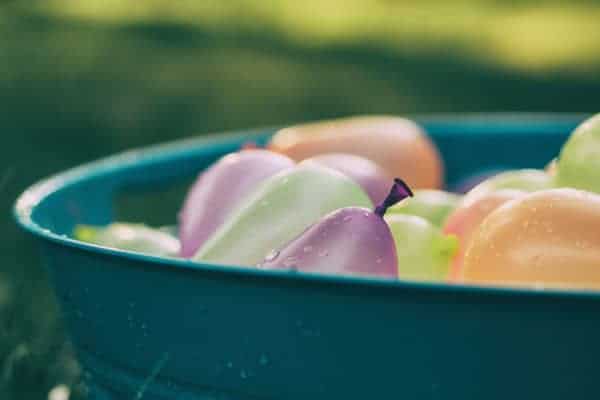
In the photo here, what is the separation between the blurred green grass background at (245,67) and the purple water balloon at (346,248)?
1.24 metres

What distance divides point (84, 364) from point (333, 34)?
3.41 metres

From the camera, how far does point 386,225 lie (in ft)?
3.47

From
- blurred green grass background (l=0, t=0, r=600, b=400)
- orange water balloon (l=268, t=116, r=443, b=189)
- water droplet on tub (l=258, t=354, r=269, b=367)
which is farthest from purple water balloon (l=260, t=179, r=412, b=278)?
blurred green grass background (l=0, t=0, r=600, b=400)

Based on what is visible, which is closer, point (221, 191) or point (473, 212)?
point (473, 212)

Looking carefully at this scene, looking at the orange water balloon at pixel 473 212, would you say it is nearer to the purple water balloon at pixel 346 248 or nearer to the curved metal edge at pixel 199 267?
the purple water balloon at pixel 346 248

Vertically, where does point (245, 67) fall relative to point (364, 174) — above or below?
below

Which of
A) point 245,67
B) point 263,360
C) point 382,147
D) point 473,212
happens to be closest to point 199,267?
point 263,360

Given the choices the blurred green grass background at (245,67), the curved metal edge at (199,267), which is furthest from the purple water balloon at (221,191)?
the blurred green grass background at (245,67)

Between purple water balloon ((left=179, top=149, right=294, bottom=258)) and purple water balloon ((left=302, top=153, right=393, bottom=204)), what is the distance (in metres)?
0.05

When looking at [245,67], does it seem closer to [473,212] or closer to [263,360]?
[473,212]

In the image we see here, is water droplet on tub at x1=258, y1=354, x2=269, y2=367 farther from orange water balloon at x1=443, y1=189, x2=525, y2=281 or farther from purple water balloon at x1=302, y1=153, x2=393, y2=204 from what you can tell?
purple water balloon at x1=302, y1=153, x2=393, y2=204

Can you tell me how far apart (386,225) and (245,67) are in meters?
2.93

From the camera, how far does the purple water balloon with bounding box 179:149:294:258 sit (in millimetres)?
1319

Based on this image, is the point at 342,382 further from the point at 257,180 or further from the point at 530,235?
the point at 257,180
